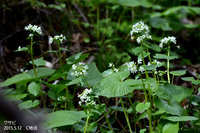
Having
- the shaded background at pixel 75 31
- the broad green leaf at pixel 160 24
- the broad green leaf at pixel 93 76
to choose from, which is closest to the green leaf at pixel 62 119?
the broad green leaf at pixel 93 76

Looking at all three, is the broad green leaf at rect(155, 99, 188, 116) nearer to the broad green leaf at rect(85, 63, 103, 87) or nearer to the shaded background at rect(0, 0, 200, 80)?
the broad green leaf at rect(85, 63, 103, 87)

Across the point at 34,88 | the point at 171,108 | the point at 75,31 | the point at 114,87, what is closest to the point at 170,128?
the point at 171,108

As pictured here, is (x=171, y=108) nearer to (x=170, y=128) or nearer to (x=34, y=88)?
(x=170, y=128)

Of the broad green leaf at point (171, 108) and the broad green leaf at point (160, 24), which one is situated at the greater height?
the broad green leaf at point (160, 24)

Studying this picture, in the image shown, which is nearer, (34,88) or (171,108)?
(171,108)

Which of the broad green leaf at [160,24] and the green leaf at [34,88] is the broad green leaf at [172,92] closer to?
the green leaf at [34,88]
